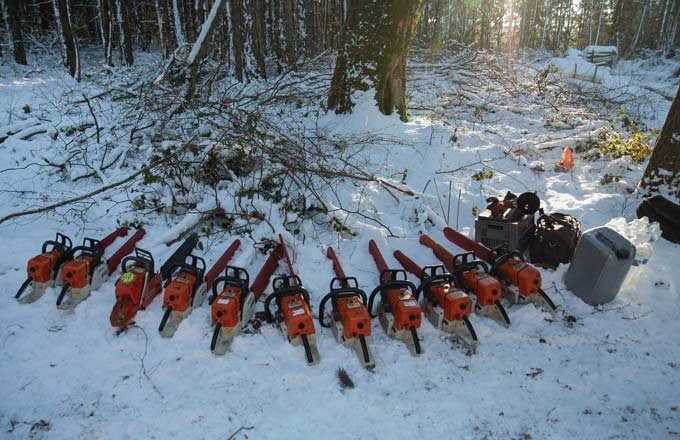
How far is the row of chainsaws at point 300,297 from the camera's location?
2641 mm

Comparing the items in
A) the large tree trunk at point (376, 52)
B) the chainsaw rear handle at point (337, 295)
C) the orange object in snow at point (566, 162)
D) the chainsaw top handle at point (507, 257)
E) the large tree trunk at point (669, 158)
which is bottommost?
the chainsaw rear handle at point (337, 295)

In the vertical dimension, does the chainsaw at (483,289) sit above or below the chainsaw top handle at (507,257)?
below

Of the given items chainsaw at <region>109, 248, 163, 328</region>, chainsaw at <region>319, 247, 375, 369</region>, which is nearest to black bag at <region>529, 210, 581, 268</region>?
chainsaw at <region>319, 247, 375, 369</region>

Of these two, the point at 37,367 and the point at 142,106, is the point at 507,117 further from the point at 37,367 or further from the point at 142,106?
the point at 37,367

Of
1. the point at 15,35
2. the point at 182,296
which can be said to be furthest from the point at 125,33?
the point at 182,296

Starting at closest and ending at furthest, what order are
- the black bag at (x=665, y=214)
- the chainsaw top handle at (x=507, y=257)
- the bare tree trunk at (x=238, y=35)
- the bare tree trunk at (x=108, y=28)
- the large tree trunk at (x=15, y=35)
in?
the chainsaw top handle at (x=507, y=257) < the black bag at (x=665, y=214) < the bare tree trunk at (x=238, y=35) < the bare tree trunk at (x=108, y=28) < the large tree trunk at (x=15, y=35)

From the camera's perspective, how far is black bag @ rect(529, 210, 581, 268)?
11.7 ft

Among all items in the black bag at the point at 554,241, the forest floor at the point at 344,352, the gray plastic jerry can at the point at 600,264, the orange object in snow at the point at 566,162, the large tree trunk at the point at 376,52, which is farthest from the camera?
the large tree trunk at the point at 376,52

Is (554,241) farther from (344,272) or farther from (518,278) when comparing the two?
(344,272)

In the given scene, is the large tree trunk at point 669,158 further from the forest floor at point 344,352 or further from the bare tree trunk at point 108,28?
the bare tree trunk at point 108,28

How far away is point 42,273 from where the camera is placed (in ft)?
10.0

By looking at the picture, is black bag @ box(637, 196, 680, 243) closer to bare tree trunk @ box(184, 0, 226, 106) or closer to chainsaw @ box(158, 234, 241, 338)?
chainsaw @ box(158, 234, 241, 338)

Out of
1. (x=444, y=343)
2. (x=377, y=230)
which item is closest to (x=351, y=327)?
(x=444, y=343)

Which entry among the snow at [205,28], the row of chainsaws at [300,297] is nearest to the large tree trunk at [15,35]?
the snow at [205,28]
